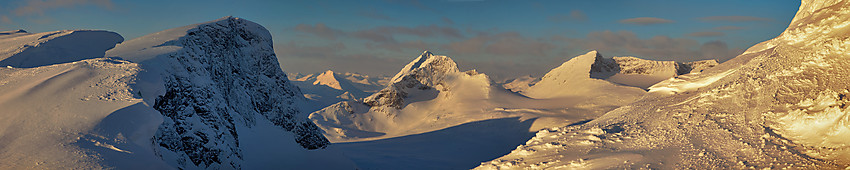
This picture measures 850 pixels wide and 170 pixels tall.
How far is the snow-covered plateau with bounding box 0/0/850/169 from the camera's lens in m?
9.16

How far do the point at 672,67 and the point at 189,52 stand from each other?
317ft

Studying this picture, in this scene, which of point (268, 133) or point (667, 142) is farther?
point (268, 133)

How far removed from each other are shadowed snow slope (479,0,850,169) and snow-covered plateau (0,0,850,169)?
0.05 metres

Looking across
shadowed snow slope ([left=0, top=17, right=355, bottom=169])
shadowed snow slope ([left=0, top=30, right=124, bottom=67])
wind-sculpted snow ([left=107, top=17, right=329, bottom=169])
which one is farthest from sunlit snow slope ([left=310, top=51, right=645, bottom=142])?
shadowed snow slope ([left=0, top=30, right=124, bottom=67])

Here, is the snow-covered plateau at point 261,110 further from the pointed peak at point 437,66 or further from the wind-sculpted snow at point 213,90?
the pointed peak at point 437,66

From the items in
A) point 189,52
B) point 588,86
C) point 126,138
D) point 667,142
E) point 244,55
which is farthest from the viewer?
point 588,86

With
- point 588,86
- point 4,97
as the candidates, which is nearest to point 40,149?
point 4,97

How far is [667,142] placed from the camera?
1356 centimetres

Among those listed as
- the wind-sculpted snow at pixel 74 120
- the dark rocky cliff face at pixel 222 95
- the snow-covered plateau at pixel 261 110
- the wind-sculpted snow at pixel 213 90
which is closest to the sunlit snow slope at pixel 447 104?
the dark rocky cliff face at pixel 222 95

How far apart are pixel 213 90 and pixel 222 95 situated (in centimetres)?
228

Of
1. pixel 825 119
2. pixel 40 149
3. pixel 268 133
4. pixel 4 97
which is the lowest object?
pixel 268 133

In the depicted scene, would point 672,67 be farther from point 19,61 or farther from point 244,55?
point 19,61

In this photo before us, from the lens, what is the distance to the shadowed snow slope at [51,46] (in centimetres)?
1251

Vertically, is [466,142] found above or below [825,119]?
below
